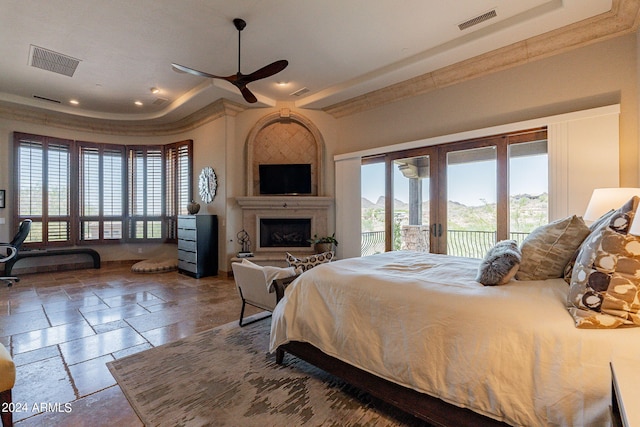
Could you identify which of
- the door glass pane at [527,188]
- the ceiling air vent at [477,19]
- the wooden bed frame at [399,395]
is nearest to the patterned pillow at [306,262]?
the wooden bed frame at [399,395]

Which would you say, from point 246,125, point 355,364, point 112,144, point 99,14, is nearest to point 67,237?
point 112,144

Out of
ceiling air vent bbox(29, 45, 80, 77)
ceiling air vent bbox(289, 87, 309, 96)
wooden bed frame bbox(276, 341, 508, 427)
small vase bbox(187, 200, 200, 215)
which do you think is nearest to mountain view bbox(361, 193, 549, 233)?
ceiling air vent bbox(289, 87, 309, 96)

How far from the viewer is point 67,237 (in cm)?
629

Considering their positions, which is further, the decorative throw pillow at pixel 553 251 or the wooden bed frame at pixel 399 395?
the decorative throw pillow at pixel 553 251

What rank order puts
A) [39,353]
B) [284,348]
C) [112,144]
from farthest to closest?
[112,144] < [39,353] < [284,348]

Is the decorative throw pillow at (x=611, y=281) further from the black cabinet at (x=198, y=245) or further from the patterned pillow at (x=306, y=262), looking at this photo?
the black cabinet at (x=198, y=245)

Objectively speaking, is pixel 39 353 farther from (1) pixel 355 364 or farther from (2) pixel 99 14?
(2) pixel 99 14

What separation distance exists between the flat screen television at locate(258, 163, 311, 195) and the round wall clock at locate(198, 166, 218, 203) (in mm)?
975

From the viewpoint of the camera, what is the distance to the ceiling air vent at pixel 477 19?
3.24 meters

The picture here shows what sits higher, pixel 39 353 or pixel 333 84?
pixel 333 84

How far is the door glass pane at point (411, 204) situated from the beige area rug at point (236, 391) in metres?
3.12

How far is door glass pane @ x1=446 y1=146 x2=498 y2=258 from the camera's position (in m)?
4.18

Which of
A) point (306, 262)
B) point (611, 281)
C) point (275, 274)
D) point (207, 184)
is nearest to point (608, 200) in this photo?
point (611, 281)

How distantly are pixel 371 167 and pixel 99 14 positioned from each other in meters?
4.30
